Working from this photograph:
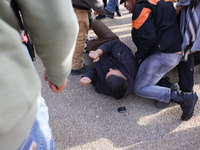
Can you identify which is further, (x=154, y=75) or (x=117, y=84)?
(x=154, y=75)

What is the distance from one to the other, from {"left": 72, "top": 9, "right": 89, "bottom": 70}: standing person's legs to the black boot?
4.15 ft

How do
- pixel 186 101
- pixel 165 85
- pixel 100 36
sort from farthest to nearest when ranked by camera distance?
pixel 100 36 < pixel 165 85 < pixel 186 101

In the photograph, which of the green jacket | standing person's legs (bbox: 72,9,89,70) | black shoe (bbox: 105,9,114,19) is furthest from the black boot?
black shoe (bbox: 105,9,114,19)

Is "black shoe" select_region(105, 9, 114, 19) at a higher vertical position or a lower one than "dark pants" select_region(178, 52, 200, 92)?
higher

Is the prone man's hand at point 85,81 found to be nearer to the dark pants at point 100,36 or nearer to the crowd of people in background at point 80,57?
the crowd of people in background at point 80,57

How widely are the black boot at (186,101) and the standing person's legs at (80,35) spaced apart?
1.26m

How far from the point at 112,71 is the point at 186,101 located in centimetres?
88

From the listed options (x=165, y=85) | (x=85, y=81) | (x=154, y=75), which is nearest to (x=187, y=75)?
(x=165, y=85)

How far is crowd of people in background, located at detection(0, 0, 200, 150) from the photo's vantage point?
1.86 ft

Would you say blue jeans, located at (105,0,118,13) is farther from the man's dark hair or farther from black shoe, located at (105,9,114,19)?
the man's dark hair

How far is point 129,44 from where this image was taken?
3025mm

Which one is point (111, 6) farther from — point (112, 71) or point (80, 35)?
point (112, 71)

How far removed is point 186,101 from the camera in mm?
1921

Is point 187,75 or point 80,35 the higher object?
point 80,35
